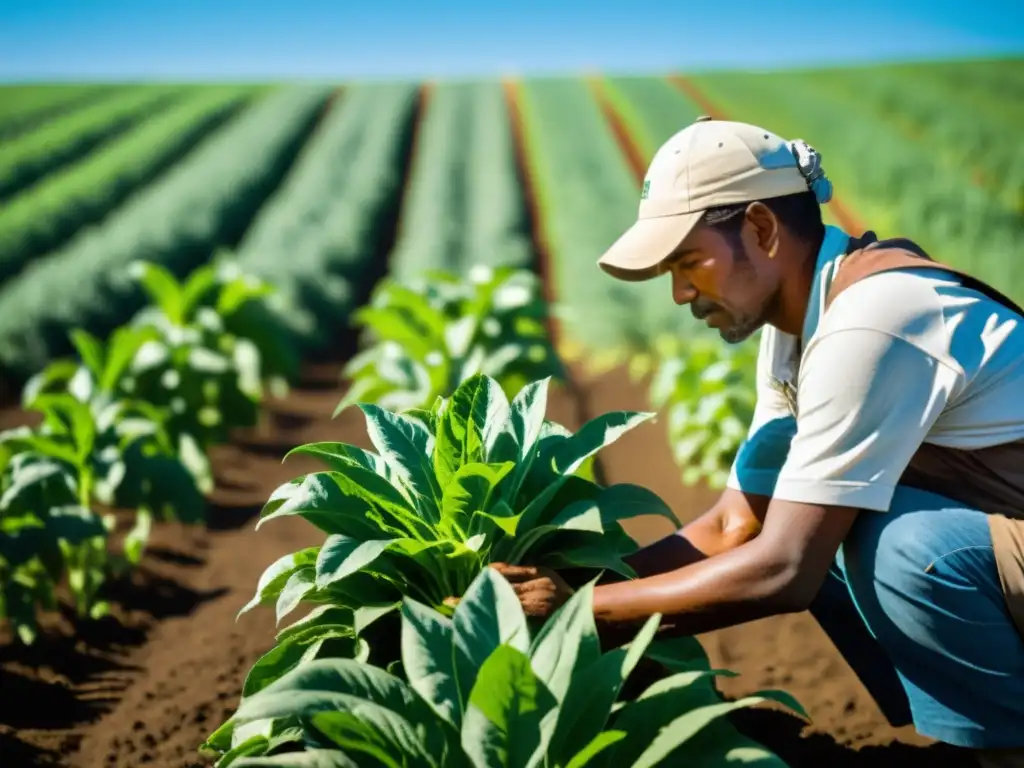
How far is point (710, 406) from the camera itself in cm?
525

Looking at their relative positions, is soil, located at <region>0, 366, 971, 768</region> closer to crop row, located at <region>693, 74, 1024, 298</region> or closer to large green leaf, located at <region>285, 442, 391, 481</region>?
large green leaf, located at <region>285, 442, 391, 481</region>

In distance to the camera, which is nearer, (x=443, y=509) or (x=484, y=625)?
(x=484, y=625)

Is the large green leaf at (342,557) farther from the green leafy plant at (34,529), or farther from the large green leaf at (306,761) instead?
the green leafy plant at (34,529)

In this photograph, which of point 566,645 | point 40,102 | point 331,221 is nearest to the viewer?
point 566,645

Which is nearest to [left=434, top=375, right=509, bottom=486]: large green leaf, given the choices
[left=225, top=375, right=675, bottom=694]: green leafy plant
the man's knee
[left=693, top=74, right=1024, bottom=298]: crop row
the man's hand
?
[left=225, top=375, right=675, bottom=694]: green leafy plant

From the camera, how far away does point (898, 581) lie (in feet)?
7.04

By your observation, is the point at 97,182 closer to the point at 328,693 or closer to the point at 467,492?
the point at 467,492

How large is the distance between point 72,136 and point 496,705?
22200mm

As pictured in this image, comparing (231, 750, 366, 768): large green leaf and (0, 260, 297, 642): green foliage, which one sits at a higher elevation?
(0, 260, 297, 642): green foliage

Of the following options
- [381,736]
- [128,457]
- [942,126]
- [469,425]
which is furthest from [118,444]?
[942,126]

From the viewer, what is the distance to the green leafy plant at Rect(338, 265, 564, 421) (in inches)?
202

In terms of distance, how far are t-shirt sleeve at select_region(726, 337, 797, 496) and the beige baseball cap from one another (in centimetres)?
41

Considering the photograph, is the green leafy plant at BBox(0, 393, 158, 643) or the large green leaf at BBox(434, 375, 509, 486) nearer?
the large green leaf at BBox(434, 375, 509, 486)

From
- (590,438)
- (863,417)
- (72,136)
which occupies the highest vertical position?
(72,136)
